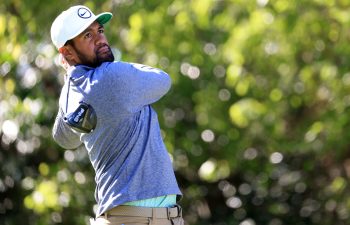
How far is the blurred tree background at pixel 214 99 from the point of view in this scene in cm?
711

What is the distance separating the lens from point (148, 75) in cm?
398

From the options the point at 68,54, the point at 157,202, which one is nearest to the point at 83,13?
the point at 68,54

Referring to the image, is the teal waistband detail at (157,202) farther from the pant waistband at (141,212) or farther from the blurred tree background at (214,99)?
the blurred tree background at (214,99)

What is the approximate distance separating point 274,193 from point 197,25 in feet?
7.14

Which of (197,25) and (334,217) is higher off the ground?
(197,25)

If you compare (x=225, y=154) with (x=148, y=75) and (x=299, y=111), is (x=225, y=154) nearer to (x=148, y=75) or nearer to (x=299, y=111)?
(x=299, y=111)

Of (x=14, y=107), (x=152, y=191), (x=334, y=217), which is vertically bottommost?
(x=152, y=191)

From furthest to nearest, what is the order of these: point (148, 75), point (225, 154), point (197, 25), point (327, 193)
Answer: point (327, 193)
point (225, 154)
point (197, 25)
point (148, 75)

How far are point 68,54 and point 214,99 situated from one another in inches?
141

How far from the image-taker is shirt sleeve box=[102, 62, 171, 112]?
3.92m

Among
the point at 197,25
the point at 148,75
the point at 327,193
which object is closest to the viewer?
the point at 148,75

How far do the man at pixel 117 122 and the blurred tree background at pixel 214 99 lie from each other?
98.5 inches

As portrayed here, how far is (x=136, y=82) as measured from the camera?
3949 mm

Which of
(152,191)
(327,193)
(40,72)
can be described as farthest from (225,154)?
(152,191)
